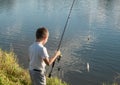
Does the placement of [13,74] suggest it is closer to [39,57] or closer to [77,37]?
[39,57]

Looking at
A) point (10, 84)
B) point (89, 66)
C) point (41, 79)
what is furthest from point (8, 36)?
point (41, 79)

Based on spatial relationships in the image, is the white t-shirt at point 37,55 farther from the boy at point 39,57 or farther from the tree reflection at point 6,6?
the tree reflection at point 6,6

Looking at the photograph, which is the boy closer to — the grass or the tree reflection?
the grass

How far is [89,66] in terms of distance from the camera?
47.9ft

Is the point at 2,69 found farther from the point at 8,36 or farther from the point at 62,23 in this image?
the point at 62,23

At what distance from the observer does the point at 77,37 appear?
20.0m

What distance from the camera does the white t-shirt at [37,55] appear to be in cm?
531

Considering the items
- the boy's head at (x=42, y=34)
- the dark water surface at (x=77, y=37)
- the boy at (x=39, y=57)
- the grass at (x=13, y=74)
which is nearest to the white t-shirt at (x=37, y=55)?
the boy at (x=39, y=57)

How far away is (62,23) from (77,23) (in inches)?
47.2

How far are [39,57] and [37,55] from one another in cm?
5

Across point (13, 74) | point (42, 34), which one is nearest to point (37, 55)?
point (42, 34)

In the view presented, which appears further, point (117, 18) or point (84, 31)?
point (117, 18)

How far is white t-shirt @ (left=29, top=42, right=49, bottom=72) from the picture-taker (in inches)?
209

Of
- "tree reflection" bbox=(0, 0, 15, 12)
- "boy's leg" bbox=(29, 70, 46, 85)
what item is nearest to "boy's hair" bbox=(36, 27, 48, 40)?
"boy's leg" bbox=(29, 70, 46, 85)
